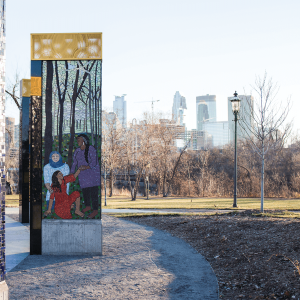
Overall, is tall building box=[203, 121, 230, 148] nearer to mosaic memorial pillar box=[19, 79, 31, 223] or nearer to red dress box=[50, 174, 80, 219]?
mosaic memorial pillar box=[19, 79, 31, 223]

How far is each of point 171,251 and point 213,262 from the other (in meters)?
1.16

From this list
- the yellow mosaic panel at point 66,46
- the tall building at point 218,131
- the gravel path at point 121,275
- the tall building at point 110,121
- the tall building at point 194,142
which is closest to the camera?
the gravel path at point 121,275

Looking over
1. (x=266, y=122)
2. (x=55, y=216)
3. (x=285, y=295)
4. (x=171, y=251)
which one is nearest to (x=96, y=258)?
(x=55, y=216)

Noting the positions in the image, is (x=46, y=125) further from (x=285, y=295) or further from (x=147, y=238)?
(x=285, y=295)

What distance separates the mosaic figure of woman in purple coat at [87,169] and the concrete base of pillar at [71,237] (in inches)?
10.7

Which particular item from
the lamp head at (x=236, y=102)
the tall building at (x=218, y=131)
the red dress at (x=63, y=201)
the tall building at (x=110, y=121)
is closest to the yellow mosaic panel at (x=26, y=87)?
the red dress at (x=63, y=201)

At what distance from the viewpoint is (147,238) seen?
28.6 ft

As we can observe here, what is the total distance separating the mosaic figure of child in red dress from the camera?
677 cm

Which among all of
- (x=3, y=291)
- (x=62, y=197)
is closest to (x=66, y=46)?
(x=62, y=197)

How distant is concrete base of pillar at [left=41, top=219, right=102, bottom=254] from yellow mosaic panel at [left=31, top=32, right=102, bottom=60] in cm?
339

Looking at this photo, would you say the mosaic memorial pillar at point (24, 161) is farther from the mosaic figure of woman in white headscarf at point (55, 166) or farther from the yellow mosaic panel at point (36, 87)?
the mosaic figure of woman in white headscarf at point (55, 166)

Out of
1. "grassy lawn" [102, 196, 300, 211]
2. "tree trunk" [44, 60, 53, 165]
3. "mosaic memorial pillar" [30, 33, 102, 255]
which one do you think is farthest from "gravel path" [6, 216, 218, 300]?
"grassy lawn" [102, 196, 300, 211]

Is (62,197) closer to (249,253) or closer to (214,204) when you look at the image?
(249,253)

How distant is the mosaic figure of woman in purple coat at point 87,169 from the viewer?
6746 millimetres
